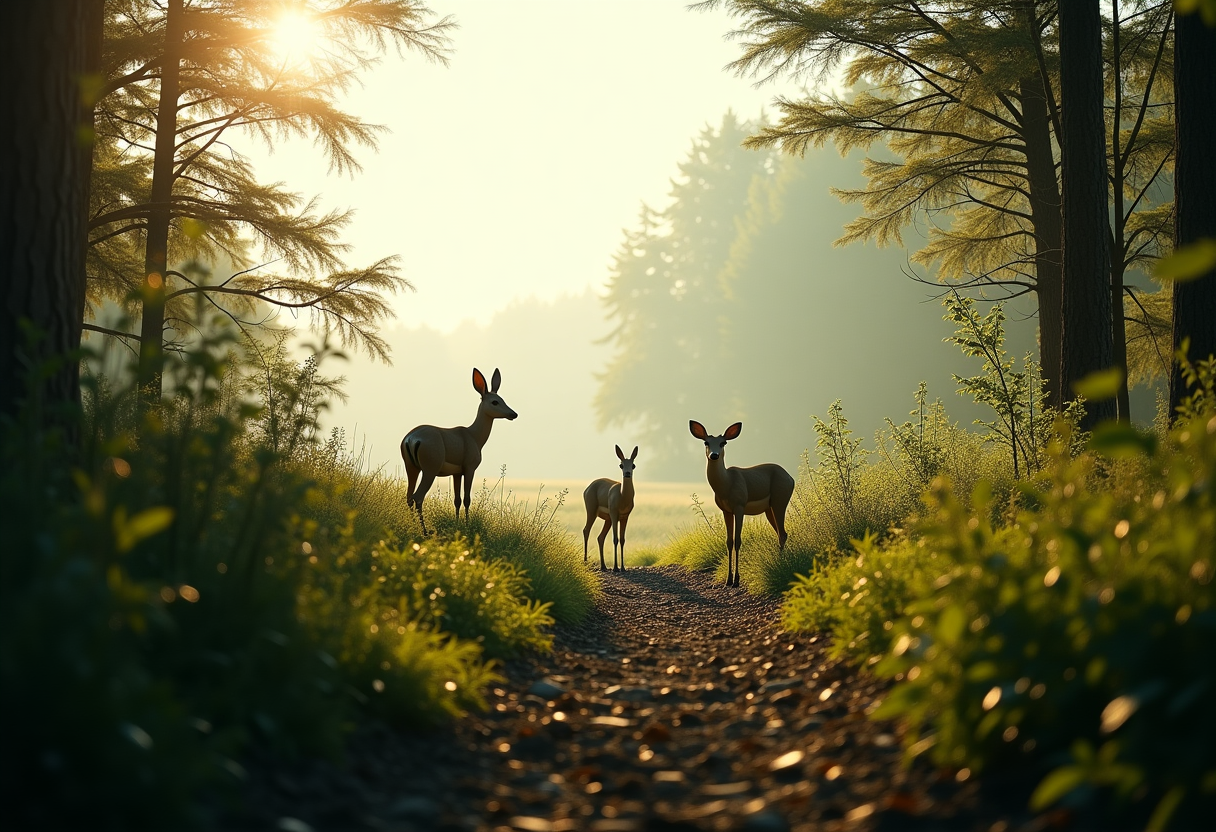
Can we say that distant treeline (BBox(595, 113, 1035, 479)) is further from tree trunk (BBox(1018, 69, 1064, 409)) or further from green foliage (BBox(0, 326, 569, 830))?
green foliage (BBox(0, 326, 569, 830))

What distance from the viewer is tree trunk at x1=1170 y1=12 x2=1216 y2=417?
7383mm

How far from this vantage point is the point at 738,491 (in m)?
10.7

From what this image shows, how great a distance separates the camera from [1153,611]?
247 cm

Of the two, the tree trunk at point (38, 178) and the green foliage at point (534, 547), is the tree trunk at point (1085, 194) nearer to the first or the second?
the green foliage at point (534, 547)

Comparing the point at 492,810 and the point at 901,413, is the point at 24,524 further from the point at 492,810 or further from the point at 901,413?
the point at 901,413

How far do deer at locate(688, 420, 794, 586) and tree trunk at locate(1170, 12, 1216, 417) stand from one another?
4.48 meters

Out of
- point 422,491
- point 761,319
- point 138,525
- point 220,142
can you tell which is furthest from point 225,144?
point 761,319

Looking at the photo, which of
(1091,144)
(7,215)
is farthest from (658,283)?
(7,215)

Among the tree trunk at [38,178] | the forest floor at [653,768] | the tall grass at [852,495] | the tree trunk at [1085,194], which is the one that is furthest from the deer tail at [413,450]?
the tree trunk at [1085,194]

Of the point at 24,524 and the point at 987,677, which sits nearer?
the point at 987,677

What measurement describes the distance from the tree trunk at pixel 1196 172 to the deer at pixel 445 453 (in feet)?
20.7

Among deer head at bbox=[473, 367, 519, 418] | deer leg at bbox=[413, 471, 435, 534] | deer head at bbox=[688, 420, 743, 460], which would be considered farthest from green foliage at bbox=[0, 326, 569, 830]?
deer head at bbox=[688, 420, 743, 460]

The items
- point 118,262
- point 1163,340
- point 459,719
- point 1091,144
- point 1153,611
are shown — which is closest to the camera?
point 1153,611

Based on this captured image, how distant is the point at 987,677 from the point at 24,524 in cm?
307
